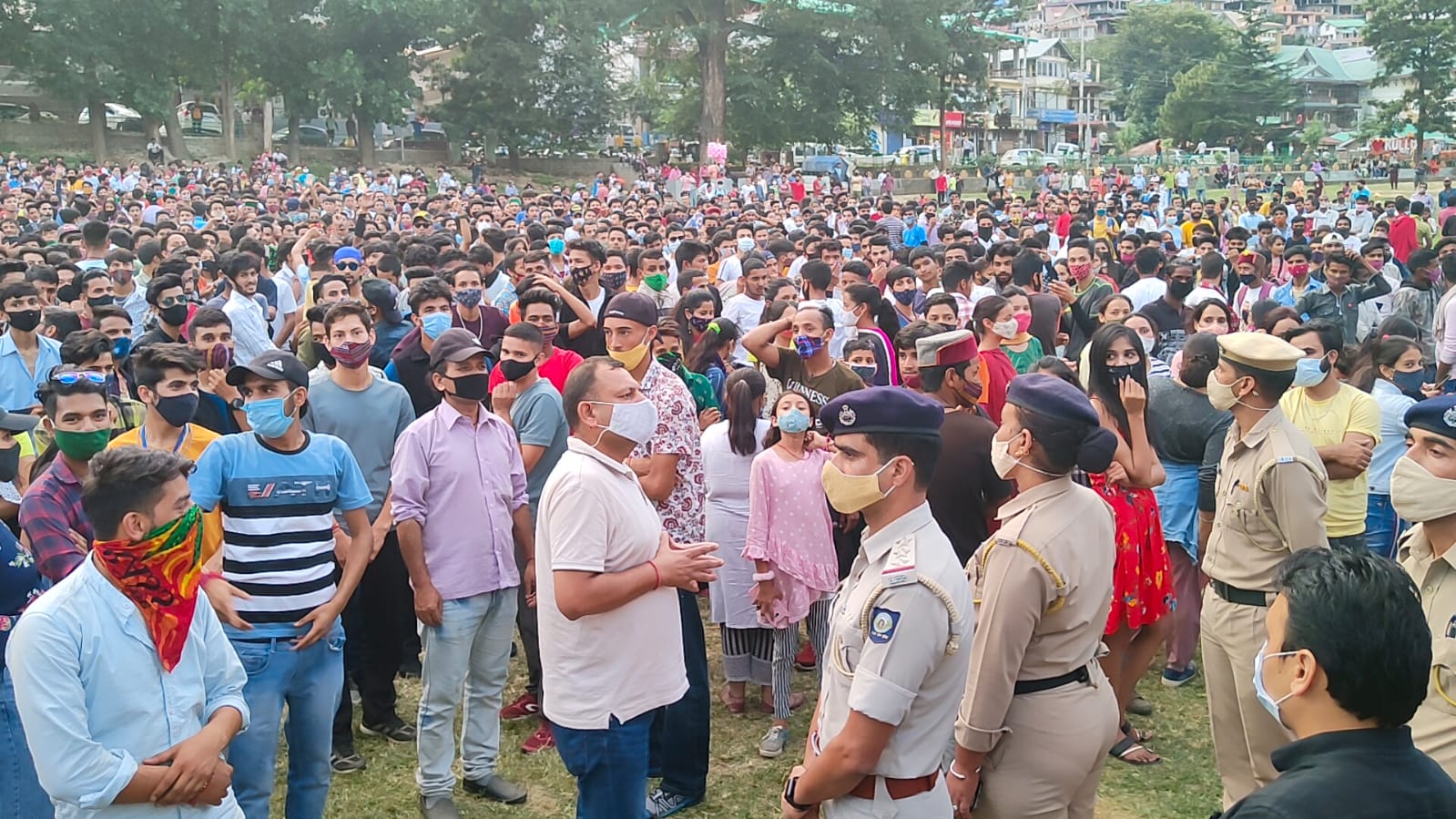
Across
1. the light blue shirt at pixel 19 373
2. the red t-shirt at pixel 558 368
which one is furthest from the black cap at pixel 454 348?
the light blue shirt at pixel 19 373

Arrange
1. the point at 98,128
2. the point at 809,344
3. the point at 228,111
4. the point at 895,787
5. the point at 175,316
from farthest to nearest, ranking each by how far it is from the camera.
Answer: the point at 228,111 < the point at 98,128 < the point at 175,316 < the point at 809,344 < the point at 895,787

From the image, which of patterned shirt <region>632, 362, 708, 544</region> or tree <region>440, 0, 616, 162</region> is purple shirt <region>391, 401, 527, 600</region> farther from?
tree <region>440, 0, 616, 162</region>

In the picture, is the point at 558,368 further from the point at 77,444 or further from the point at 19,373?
the point at 19,373

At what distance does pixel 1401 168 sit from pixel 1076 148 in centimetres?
2185

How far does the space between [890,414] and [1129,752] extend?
306cm

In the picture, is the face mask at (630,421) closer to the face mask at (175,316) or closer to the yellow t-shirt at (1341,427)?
the yellow t-shirt at (1341,427)

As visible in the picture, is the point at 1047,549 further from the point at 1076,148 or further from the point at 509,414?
the point at 1076,148

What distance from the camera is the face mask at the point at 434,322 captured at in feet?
21.2

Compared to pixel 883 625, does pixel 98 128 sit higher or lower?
→ higher

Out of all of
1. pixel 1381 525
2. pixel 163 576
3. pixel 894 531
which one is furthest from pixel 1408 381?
pixel 163 576

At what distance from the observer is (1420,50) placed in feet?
171

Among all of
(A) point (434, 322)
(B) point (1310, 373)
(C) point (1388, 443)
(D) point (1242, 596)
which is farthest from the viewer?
(A) point (434, 322)

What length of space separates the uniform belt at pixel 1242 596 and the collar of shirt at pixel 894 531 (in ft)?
5.84

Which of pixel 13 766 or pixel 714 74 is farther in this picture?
pixel 714 74
